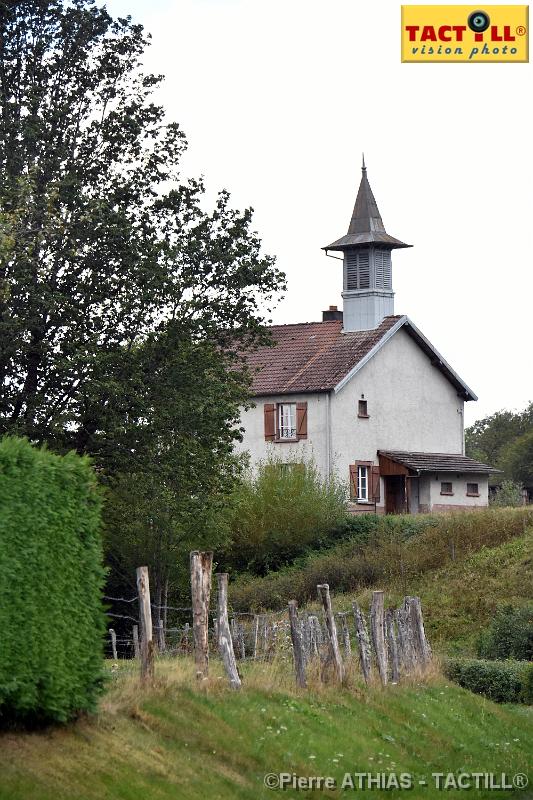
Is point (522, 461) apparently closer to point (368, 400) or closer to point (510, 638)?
point (368, 400)

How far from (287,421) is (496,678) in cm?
2976

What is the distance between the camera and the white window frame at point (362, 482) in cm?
6109

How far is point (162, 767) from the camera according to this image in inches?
588

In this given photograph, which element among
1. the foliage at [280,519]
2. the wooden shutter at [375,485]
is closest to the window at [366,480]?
the wooden shutter at [375,485]

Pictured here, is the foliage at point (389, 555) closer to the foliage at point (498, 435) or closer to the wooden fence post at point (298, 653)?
the wooden fence post at point (298, 653)

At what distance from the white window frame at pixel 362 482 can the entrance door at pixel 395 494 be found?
139cm

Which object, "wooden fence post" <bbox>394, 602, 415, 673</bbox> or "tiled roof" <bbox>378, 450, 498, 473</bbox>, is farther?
"tiled roof" <bbox>378, 450, 498, 473</bbox>

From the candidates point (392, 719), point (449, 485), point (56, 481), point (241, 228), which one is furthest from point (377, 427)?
point (56, 481)

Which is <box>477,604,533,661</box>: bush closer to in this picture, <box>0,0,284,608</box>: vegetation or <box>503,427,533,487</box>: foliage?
<box>0,0,284,608</box>: vegetation

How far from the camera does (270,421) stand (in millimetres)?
61406

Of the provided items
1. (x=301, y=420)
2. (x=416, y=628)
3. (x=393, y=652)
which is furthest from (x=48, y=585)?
(x=301, y=420)

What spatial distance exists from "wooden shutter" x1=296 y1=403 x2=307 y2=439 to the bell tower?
5227 millimetres

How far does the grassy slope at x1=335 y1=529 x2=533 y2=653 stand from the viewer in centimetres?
4162

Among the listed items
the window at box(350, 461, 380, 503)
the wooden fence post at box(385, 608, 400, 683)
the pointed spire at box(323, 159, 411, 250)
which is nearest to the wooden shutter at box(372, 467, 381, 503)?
the window at box(350, 461, 380, 503)
